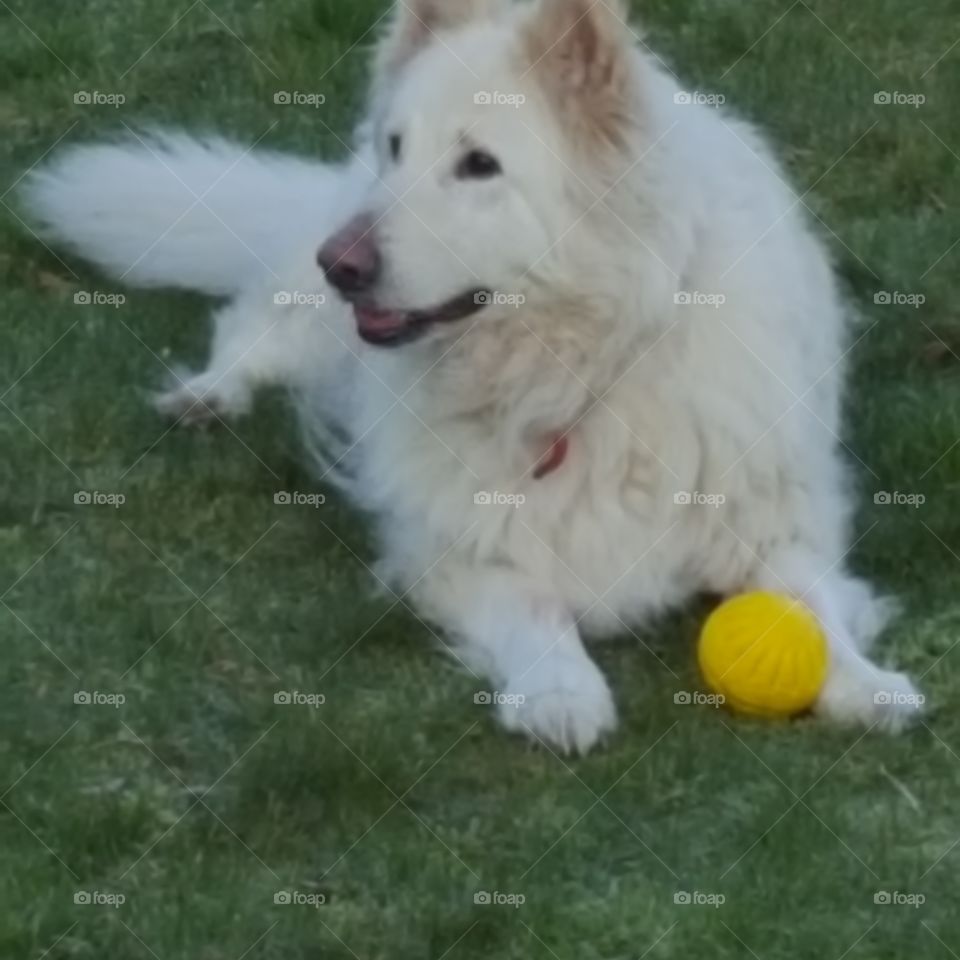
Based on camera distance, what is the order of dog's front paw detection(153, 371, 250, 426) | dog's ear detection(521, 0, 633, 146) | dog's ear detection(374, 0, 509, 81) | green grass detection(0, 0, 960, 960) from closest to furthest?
green grass detection(0, 0, 960, 960) < dog's ear detection(521, 0, 633, 146) < dog's ear detection(374, 0, 509, 81) < dog's front paw detection(153, 371, 250, 426)

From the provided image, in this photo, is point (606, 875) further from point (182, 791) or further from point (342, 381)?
point (342, 381)

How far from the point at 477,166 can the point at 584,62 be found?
29 centimetres

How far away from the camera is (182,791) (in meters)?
3.14

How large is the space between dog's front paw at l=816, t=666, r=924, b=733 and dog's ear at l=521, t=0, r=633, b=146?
112 centimetres

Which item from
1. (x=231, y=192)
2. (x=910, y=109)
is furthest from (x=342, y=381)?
(x=910, y=109)

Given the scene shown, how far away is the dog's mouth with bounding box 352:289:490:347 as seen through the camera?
3.35 m

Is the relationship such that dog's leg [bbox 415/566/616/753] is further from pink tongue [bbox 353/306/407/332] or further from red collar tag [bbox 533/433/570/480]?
pink tongue [bbox 353/306/407/332]

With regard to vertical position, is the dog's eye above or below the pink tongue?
above

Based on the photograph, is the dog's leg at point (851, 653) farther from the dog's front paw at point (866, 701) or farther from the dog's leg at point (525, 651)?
the dog's leg at point (525, 651)

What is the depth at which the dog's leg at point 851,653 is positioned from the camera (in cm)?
324

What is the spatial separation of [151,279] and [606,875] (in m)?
2.72

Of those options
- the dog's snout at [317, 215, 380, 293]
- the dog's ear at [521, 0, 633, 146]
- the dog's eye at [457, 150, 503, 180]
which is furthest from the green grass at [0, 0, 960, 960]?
the dog's ear at [521, 0, 633, 146]

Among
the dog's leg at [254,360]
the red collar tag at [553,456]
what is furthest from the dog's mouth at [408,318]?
the dog's leg at [254,360]

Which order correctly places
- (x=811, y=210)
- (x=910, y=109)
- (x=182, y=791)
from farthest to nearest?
(x=910, y=109)
(x=811, y=210)
(x=182, y=791)
